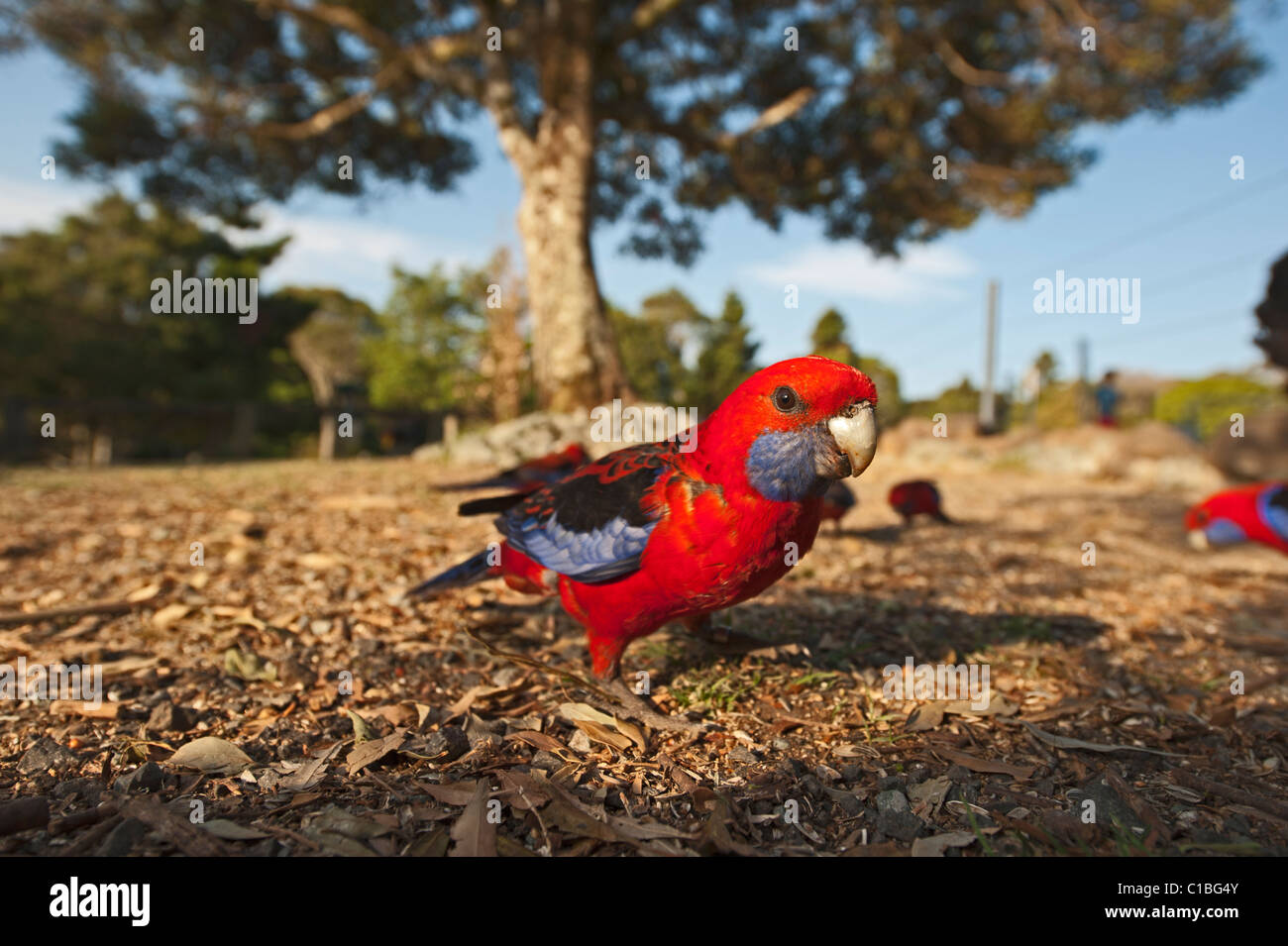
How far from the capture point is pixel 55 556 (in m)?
4.09

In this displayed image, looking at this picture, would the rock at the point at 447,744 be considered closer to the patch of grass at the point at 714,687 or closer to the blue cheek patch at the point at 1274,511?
the patch of grass at the point at 714,687

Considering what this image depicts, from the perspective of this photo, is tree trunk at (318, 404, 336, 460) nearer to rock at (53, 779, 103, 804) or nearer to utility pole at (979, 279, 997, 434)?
rock at (53, 779, 103, 804)

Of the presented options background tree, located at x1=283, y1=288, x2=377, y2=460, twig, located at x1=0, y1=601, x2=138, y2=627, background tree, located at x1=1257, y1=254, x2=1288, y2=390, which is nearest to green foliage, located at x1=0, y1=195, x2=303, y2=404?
background tree, located at x1=283, y1=288, x2=377, y2=460

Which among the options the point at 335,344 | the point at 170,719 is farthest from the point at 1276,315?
the point at 335,344

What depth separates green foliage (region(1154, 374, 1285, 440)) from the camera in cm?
2297

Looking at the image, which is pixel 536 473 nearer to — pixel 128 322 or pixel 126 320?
pixel 128 322

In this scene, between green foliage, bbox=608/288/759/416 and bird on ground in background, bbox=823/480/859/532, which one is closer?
bird on ground in background, bbox=823/480/859/532

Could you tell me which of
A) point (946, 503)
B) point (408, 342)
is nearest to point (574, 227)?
point (946, 503)

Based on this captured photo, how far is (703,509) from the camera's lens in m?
2.11

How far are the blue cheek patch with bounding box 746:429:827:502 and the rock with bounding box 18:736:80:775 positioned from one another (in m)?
2.17

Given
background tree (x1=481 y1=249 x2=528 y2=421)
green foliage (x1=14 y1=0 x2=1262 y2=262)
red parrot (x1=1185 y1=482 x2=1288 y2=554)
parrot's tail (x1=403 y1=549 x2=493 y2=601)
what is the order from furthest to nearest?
background tree (x1=481 y1=249 x2=528 y2=421) < green foliage (x1=14 y1=0 x2=1262 y2=262) < red parrot (x1=1185 y1=482 x2=1288 y2=554) < parrot's tail (x1=403 y1=549 x2=493 y2=601)

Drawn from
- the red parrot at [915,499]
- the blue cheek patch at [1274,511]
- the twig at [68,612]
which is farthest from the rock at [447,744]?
the blue cheek patch at [1274,511]

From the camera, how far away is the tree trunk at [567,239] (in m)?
9.27
